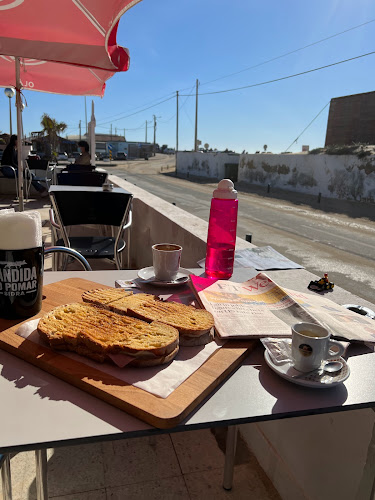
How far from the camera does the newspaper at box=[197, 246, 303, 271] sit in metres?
2.11

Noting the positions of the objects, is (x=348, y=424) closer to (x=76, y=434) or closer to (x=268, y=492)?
(x=268, y=492)

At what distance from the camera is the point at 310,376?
35.0 inches

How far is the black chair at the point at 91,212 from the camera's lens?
11.5 feet

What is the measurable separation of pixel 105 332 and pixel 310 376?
50 centimetres

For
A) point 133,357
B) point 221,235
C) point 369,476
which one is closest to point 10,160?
point 221,235

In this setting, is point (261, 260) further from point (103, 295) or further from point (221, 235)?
point (103, 295)

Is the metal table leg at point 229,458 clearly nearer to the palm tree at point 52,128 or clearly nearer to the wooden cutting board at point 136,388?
the wooden cutting board at point 136,388

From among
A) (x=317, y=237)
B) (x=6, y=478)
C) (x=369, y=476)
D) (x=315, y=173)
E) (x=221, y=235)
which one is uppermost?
(x=315, y=173)

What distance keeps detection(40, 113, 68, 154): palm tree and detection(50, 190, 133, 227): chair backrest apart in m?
50.6

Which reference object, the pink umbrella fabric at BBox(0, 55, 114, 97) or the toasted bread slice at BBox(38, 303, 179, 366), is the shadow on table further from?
the pink umbrella fabric at BBox(0, 55, 114, 97)

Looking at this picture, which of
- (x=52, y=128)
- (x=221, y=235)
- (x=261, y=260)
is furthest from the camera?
(x=52, y=128)

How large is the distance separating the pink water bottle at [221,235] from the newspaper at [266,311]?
205 mm

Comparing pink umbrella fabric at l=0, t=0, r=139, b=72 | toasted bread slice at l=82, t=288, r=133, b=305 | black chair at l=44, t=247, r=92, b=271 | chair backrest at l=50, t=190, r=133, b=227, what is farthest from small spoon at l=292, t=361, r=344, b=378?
chair backrest at l=50, t=190, r=133, b=227

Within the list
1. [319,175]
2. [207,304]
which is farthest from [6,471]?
[319,175]
